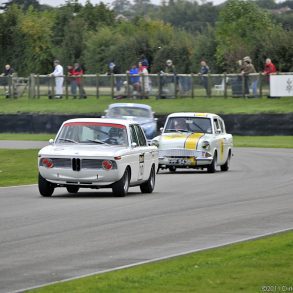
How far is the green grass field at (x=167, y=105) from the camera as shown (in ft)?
156

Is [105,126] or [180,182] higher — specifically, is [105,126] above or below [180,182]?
above

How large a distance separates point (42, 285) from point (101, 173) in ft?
31.3

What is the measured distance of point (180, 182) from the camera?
2506 cm

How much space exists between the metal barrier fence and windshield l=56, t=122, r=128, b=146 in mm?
27546

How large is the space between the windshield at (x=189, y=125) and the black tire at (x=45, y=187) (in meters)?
9.40

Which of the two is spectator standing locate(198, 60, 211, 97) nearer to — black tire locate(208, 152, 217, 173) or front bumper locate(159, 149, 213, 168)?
black tire locate(208, 152, 217, 173)

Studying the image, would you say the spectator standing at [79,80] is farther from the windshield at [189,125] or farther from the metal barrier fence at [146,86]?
the windshield at [189,125]

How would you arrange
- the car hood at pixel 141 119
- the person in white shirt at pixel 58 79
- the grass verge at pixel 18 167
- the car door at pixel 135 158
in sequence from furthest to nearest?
the person in white shirt at pixel 58 79, the car hood at pixel 141 119, the grass verge at pixel 18 167, the car door at pixel 135 158

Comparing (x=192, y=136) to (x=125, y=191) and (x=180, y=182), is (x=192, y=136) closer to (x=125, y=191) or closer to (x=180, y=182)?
(x=180, y=182)

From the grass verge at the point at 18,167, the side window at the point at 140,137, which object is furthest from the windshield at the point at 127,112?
the side window at the point at 140,137

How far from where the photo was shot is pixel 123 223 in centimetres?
1579

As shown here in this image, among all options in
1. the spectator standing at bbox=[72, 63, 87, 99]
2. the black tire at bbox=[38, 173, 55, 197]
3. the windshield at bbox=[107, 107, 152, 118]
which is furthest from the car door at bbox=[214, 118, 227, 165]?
the spectator standing at bbox=[72, 63, 87, 99]

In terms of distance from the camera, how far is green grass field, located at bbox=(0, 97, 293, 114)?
156ft

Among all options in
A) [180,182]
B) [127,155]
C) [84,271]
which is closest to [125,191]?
[127,155]
